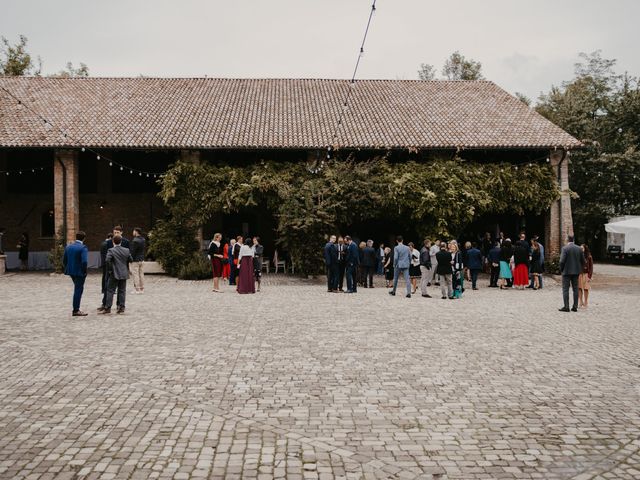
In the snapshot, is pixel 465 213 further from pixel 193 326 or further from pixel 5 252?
pixel 5 252

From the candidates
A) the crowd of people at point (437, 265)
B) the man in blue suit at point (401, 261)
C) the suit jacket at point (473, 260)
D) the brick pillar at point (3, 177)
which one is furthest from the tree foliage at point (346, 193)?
the brick pillar at point (3, 177)

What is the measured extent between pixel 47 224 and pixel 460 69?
36550 millimetres

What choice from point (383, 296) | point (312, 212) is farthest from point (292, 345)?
point (312, 212)

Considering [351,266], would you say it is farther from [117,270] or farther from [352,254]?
[117,270]

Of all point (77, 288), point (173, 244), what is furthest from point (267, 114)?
point (77, 288)

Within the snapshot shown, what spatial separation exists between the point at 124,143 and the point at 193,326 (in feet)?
52.0

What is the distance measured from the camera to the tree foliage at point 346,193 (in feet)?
74.4

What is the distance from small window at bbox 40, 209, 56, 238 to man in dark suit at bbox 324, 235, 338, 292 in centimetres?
1651

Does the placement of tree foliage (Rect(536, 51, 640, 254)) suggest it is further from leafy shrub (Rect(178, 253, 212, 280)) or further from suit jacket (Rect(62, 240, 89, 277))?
suit jacket (Rect(62, 240, 89, 277))

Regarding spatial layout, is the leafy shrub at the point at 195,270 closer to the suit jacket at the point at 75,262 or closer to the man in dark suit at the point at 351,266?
the man in dark suit at the point at 351,266

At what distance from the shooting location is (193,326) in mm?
10758

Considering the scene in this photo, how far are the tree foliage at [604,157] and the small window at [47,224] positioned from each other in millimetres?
30201

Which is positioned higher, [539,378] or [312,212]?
[312,212]

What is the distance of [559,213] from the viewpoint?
26.1 meters
